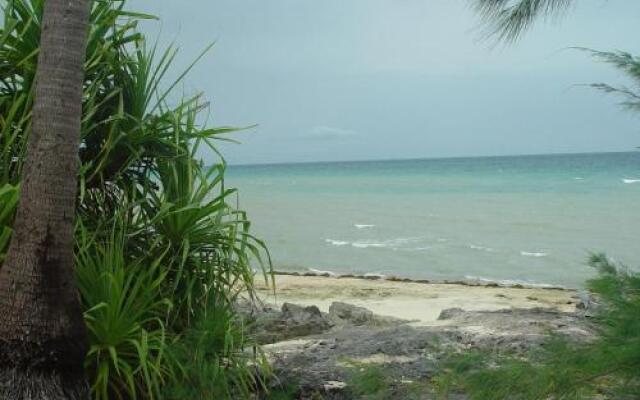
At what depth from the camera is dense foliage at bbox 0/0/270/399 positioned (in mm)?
3375

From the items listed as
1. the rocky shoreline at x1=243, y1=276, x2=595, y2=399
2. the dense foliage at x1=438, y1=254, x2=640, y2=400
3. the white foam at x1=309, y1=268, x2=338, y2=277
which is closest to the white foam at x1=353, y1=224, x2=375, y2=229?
the white foam at x1=309, y1=268, x2=338, y2=277

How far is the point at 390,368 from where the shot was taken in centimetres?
368

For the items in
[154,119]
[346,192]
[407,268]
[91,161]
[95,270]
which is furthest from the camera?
[346,192]

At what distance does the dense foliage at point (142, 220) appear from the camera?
11.1 feet

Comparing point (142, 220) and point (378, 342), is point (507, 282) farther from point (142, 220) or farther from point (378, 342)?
point (142, 220)

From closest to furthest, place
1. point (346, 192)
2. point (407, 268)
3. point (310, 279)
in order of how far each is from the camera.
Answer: point (310, 279) → point (407, 268) → point (346, 192)

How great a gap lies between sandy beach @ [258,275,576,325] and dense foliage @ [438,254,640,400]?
5.44 m

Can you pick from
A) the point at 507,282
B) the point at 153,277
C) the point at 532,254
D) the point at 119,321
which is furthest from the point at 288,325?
the point at 532,254

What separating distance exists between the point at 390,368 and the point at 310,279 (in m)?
8.04

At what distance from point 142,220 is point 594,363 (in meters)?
2.33

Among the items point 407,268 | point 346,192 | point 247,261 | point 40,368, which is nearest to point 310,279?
point 407,268

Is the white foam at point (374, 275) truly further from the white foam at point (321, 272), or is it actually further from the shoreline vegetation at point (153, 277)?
the shoreline vegetation at point (153, 277)

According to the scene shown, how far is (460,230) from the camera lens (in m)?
20.5

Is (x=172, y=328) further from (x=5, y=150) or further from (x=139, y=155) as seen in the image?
(x=5, y=150)
